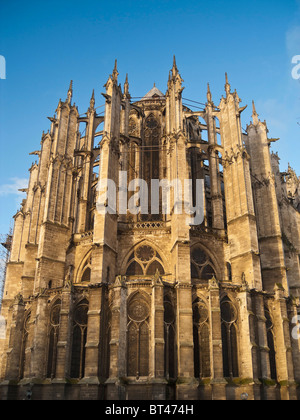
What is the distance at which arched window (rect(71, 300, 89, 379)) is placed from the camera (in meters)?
22.9

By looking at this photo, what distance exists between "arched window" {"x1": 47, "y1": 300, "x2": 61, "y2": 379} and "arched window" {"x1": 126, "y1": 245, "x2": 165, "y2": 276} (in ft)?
17.0

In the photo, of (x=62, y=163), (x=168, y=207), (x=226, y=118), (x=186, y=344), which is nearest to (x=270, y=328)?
(x=186, y=344)

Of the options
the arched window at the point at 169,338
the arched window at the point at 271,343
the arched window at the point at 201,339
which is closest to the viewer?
the arched window at the point at 169,338

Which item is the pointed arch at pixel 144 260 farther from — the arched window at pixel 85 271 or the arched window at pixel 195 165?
the arched window at pixel 195 165

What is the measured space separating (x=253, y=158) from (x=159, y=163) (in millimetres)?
7688

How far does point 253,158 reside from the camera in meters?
33.6

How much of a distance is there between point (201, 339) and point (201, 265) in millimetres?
5569

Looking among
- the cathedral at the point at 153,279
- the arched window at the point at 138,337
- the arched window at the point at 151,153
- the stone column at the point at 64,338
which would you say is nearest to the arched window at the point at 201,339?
the cathedral at the point at 153,279

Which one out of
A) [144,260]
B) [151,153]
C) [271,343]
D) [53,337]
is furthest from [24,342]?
[151,153]

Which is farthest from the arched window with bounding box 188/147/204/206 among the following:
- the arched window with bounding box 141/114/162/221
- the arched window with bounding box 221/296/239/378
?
the arched window with bounding box 221/296/239/378

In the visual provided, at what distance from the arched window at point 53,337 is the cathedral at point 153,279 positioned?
2.3 inches

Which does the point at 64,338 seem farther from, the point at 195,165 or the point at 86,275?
the point at 195,165

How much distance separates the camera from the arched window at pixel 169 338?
2242 cm
